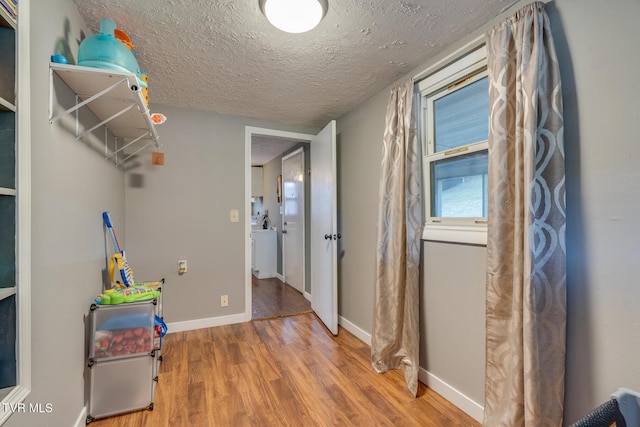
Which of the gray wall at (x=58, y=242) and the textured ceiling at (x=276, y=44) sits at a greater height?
the textured ceiling at (x=276, y=44)

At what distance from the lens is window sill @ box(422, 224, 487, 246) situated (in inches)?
59.9

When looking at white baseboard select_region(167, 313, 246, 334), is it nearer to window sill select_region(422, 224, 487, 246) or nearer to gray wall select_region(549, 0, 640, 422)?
window sill select_region(422, 224, 487, 246)

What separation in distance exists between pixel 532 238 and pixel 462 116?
91 cm

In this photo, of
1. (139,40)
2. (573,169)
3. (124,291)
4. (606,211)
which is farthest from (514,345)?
(139,40)

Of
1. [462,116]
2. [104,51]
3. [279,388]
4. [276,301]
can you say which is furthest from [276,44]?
[276,301]

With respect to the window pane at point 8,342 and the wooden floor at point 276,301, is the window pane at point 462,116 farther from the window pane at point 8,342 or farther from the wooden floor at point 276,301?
the wooden floor at point 276,301

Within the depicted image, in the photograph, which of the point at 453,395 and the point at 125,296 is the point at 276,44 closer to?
the point at 125,296

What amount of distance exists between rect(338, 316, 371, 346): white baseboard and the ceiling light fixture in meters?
2.34

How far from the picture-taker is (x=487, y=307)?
1.37 m

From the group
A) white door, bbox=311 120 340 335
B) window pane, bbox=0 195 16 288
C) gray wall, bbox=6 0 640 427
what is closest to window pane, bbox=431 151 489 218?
gray wall, bbox=6 0 640 427

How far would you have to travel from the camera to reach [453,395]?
168 cm

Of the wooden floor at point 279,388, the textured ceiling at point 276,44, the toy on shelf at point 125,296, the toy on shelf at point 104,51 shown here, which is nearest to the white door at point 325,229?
the wooden floor at point 279,388

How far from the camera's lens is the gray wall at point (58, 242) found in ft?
3.35

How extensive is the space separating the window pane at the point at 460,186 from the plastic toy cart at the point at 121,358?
1895mm
